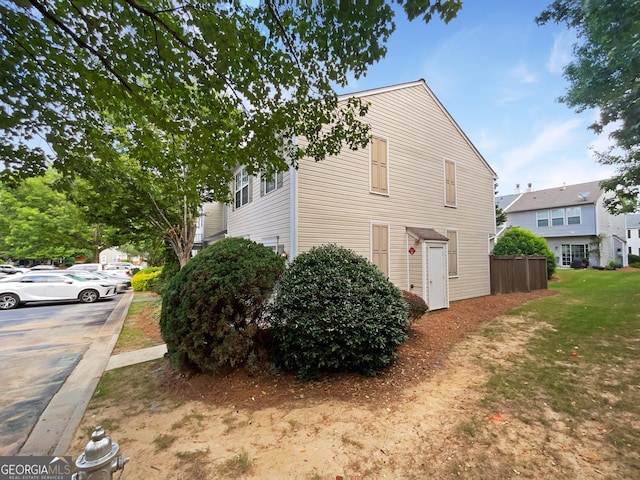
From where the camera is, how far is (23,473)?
2055 mm

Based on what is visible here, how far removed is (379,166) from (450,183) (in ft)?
12.2

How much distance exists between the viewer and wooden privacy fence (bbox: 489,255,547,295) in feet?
39.0

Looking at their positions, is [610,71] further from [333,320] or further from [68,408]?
[68,408]

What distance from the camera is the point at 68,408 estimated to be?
3.81 m

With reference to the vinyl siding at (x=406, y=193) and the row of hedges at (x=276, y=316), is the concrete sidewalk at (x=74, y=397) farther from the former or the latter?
the vinyl siding at (x=406, y=193)

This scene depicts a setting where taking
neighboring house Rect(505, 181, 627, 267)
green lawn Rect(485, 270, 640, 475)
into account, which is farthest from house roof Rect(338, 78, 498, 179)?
neighboring house Rect(505, 181, 627, 267)

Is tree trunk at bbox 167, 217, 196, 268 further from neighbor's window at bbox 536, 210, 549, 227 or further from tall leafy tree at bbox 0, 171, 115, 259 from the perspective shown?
neighbor's window at bbox 536, 210, 549, 227

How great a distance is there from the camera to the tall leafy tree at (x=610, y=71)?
4980 mm

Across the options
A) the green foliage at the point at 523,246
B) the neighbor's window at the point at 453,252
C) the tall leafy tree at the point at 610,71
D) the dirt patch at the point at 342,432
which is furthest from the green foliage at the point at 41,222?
the green foliage at the point at 523,246

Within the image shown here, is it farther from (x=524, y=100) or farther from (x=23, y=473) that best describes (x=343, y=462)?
(x=524, y=100)

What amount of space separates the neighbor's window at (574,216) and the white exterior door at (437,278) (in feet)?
79.9

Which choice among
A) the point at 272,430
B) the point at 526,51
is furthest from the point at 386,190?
the point at 272,430

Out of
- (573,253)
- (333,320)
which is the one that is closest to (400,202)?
(333,320)

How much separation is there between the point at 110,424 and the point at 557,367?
21.5ft
